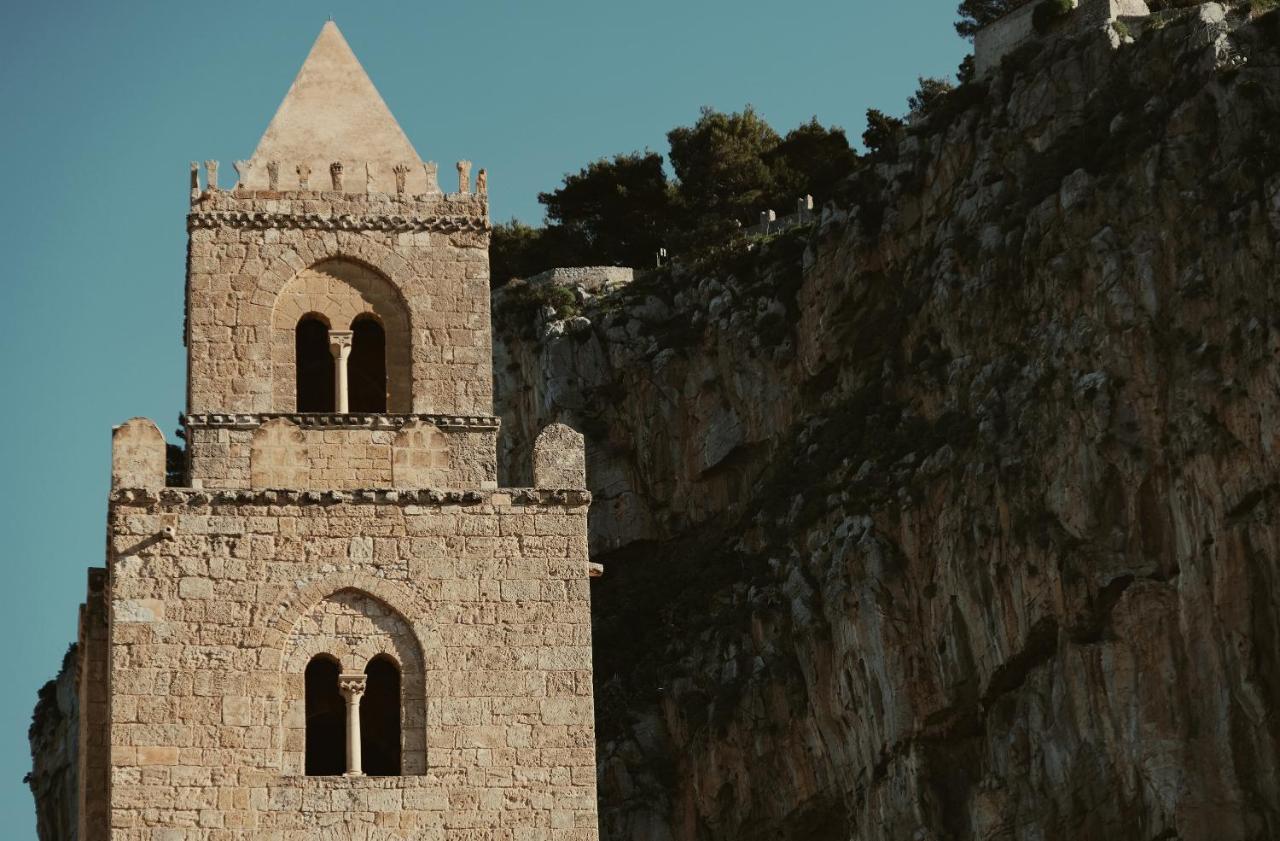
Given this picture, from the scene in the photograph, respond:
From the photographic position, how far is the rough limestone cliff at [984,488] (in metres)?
54.0

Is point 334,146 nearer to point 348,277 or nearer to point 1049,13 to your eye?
point 348,277

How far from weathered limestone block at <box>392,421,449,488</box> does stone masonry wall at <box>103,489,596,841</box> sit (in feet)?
1.31

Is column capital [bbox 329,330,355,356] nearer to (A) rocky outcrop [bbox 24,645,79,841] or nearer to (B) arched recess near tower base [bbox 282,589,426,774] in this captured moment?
(B) arched recess near tower base [bbox 282,589,426,774]

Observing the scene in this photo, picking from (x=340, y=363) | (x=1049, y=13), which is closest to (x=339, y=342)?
(x=340, y=363)

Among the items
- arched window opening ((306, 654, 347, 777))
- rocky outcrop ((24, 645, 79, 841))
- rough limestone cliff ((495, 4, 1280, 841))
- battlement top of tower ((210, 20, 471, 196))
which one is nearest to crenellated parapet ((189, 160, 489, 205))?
battlement top of tower ((210, 20, 471, 196))

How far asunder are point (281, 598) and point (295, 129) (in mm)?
6269

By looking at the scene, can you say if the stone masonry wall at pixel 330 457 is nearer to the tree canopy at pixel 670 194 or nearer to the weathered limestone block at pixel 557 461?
the weathered limestone block at pixel 557 461

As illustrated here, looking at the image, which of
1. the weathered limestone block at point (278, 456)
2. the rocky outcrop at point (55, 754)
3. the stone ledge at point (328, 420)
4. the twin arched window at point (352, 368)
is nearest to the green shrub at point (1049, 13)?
the rocky outcrop at point (55, 754)

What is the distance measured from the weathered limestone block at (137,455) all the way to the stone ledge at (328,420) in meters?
0.60

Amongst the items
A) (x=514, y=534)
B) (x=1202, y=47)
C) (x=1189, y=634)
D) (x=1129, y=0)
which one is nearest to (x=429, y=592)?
(x=514, y=534)

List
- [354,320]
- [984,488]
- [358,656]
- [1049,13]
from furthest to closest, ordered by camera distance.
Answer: [1049,13] < [984,488] < [354,320] < [358,656]

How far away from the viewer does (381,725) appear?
3447cm

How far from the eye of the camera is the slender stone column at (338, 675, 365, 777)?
33344 mm

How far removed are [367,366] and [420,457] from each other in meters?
Answer: 2.00
